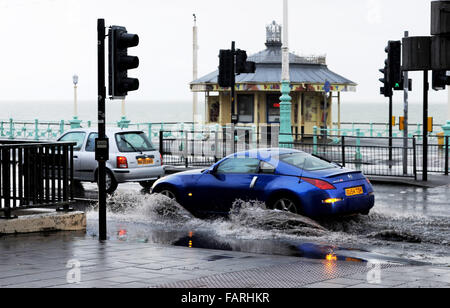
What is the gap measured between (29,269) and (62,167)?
3.68 m

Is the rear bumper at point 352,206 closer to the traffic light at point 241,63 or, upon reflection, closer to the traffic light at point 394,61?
the traffic light at point 241,63

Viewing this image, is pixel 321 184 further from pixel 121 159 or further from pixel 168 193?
pixel 121 159

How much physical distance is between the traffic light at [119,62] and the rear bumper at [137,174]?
7.85 m

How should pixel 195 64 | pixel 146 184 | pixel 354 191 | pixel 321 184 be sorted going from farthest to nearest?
pixel 195 64
pixel 146 184
pixel 354 191
pixel 321 184

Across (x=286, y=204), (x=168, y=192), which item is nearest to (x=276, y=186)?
(x=286, y=204)

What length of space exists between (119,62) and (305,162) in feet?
13.5

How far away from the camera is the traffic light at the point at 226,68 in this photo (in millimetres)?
22594

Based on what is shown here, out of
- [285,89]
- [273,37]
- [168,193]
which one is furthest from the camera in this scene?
[273,37]

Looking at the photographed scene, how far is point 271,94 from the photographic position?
43562mm

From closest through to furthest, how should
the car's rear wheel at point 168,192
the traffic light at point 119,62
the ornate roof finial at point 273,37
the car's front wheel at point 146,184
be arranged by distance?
the traffic light at point 119,62
the car's rear wheel at point 168,192
the car's front wheel at point 146,184
the ornate roof finial at point 273,37

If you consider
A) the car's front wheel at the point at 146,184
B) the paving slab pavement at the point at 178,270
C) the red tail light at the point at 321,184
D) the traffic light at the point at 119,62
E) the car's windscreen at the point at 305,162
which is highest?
the traffic light at the point at 119,62

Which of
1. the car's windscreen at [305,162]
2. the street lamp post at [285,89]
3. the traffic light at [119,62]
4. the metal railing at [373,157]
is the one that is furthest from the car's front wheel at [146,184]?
the street lamp post at [285,89]
